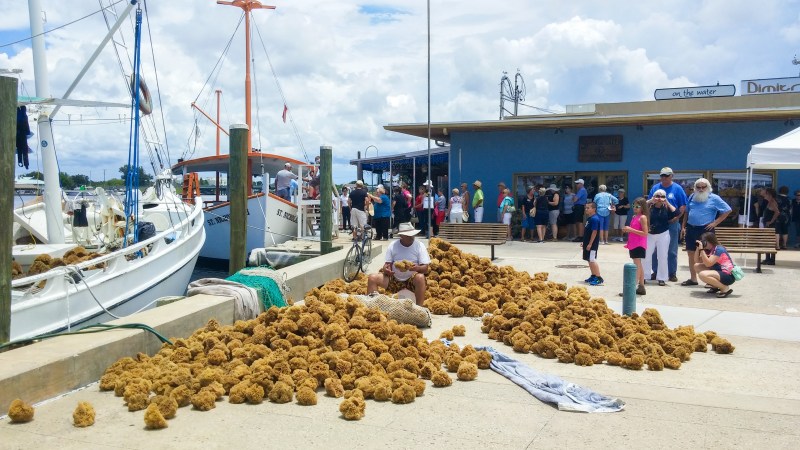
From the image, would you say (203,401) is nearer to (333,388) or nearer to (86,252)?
(333,388)

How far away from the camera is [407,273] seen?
9195 millimetres

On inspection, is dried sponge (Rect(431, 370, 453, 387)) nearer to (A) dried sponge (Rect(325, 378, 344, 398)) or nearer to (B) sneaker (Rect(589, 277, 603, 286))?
(A) dried sponge (Rect(325, 378, 344, 398))

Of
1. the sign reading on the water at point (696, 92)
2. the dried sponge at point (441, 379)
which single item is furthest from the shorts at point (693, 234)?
the sign reading on the water at point (696, 92)

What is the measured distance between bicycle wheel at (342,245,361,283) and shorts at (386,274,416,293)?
338cm

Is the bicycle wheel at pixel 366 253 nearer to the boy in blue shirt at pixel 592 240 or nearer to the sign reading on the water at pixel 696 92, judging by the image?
the boy in blue shirt at pixel 592 240

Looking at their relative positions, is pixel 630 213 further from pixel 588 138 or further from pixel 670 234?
pixel 670 234

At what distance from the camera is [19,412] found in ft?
16.7

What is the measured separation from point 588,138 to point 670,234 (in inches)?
342

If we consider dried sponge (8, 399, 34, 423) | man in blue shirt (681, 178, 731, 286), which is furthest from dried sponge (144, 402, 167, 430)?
man in blue shirt (681, 178, 731, 286)

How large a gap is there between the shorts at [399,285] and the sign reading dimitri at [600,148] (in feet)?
39.4

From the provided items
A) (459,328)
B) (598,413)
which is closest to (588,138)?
(459,328)

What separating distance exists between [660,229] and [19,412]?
9193 mm

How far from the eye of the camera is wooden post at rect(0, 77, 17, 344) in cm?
615

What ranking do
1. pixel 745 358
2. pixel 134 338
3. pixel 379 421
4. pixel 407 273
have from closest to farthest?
1. pixel 379 421
2. pixel 134 338
3. pixel 745 358
4. pixel 407 273
